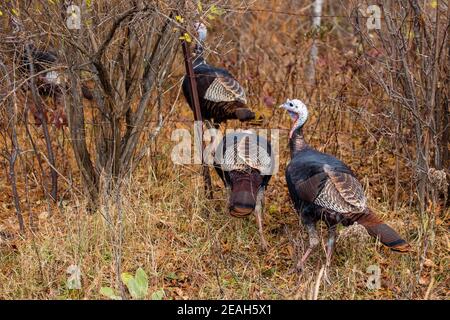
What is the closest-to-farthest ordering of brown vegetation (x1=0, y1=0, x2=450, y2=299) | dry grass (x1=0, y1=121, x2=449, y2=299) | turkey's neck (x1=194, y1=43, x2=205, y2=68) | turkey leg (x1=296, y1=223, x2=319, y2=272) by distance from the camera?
dry grass (x1=0, y1=121, x2=449, y2=299)
brown vegetation (x1=0, y1=0, x2=450, y2=299)
turkey leg (x1=296, y1=223, x2=319, y2=272)
turkey's neck (x1=194, y1=43, x2=205, y2=68)

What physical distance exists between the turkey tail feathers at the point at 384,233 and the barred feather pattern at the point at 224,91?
5.90 feet

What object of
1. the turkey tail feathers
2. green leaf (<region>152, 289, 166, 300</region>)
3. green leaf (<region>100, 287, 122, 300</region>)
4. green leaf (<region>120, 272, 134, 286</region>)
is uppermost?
the turkey tail feathers

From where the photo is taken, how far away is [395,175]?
666 cm

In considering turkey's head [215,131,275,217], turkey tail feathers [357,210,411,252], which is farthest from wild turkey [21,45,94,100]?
turkey tail feathers [357,210,411,252]

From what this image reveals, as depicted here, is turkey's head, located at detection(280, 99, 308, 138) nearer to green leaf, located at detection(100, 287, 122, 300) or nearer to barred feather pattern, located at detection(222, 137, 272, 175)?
barred feather pattern, located at detection(222, 137, 272, 175)

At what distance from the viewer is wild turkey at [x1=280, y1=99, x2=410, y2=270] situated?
5250 millimetres

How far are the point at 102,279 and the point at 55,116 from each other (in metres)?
1.98

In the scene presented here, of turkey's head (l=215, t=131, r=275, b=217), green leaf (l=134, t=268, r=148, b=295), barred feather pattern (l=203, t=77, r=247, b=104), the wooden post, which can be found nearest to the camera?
green leaf (l=134, t=268, r=148, b=295)

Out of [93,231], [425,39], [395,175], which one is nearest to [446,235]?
[395,175]

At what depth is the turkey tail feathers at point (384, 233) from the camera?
16.7ft

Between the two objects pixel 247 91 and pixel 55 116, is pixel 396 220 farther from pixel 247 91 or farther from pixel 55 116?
pixel 55 116

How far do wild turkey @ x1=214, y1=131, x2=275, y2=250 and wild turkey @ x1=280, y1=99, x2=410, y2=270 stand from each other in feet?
1.04

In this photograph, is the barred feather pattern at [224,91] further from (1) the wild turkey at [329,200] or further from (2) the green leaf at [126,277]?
(2) the green leaf at [126,277]

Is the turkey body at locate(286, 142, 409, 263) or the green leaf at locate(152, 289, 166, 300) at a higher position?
the turkey body at locate(286, 142, 409, 263)
